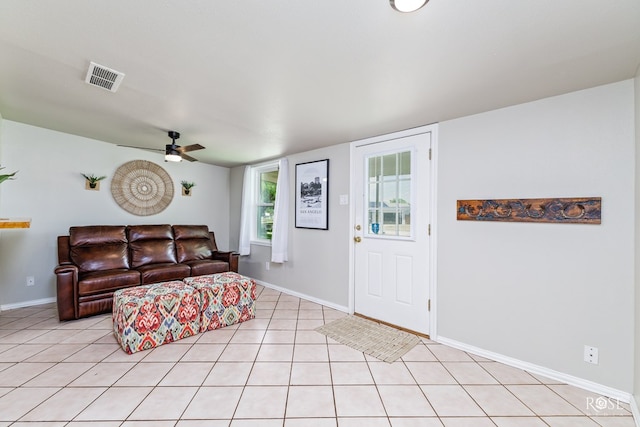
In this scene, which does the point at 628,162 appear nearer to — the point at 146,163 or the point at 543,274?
the point at 543,274

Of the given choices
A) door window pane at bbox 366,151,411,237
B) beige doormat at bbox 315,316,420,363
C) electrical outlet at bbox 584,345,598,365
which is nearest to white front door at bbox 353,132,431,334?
door window pane at bbox 366,151,411,237

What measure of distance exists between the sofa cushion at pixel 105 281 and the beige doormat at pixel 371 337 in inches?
89.0

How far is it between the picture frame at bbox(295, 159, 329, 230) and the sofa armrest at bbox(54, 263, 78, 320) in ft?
8.54

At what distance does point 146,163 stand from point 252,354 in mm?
3447

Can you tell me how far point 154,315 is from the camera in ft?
7.89

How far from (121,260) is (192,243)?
37.3 inches

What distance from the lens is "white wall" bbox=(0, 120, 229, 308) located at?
318 centimetres

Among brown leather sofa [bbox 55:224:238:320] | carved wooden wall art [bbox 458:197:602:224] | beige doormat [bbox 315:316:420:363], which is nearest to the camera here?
carved wooden wall art [bbox 458:197:602:224]

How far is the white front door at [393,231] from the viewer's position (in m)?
2.80

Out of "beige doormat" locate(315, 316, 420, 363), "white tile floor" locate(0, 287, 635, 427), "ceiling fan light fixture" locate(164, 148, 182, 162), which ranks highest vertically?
"ceiling fan light fixture" locate(164, 148, 182, 162)

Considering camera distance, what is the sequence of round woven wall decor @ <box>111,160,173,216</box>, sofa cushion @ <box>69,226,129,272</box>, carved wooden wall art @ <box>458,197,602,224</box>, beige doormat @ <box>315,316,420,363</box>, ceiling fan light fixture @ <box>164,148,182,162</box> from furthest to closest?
round woven wall decor @ <box>111,160,173,216</box>
sofa cushion @ <box>69,226,129,272</box>
ceiling fan light fixture @ <box>164,148,182,162</box>
beige doormat @ <box>315,316,420,363</box>
carved wooden wall art @ <box>458,197,602,224</box>

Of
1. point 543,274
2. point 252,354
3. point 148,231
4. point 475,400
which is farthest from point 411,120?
point 148,231

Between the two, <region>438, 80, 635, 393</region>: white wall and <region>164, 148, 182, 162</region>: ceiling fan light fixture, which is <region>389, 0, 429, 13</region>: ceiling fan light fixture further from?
<region>164, 148, 182, 162</region>: ceiling fan light fixture

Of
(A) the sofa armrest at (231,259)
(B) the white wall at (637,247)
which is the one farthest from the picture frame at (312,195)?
(B) the white wall at (637,247)
